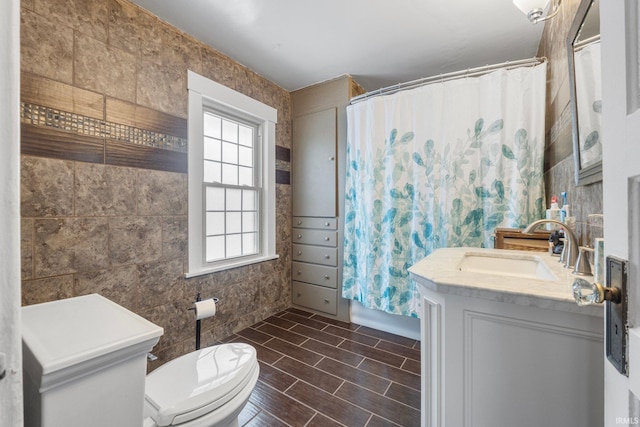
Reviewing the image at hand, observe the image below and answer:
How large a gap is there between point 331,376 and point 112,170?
76.3 inches

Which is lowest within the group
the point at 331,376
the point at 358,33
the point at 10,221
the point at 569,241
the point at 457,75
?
the point at 331,376

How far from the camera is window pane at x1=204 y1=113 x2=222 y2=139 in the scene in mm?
2262

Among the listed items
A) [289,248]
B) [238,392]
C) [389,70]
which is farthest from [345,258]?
[389,70]

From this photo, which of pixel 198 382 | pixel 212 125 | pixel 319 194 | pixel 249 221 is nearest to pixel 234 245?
pixel 249 221

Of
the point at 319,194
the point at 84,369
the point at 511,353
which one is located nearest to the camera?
the point at 84,369

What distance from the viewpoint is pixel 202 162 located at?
6.93 ft

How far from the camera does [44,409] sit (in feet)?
1.88

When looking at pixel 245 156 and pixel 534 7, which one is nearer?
pixel 534 7

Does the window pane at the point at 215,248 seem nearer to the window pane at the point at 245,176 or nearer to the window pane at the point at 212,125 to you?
the window pane at the point at 245,176

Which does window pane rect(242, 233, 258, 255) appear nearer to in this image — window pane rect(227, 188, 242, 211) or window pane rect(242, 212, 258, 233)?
window pane rect(242, 212, 258, 233)

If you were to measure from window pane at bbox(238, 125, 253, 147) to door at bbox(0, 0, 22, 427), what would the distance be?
2.25m

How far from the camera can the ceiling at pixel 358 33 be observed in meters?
1.73

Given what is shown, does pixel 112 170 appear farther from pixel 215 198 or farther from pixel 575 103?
pixel 575 103

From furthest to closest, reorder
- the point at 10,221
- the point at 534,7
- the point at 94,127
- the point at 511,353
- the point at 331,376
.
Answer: the point at 331,376 → the point at 94,127 → the point at 534,7 → the point at 511,353 → the point at 10,221
